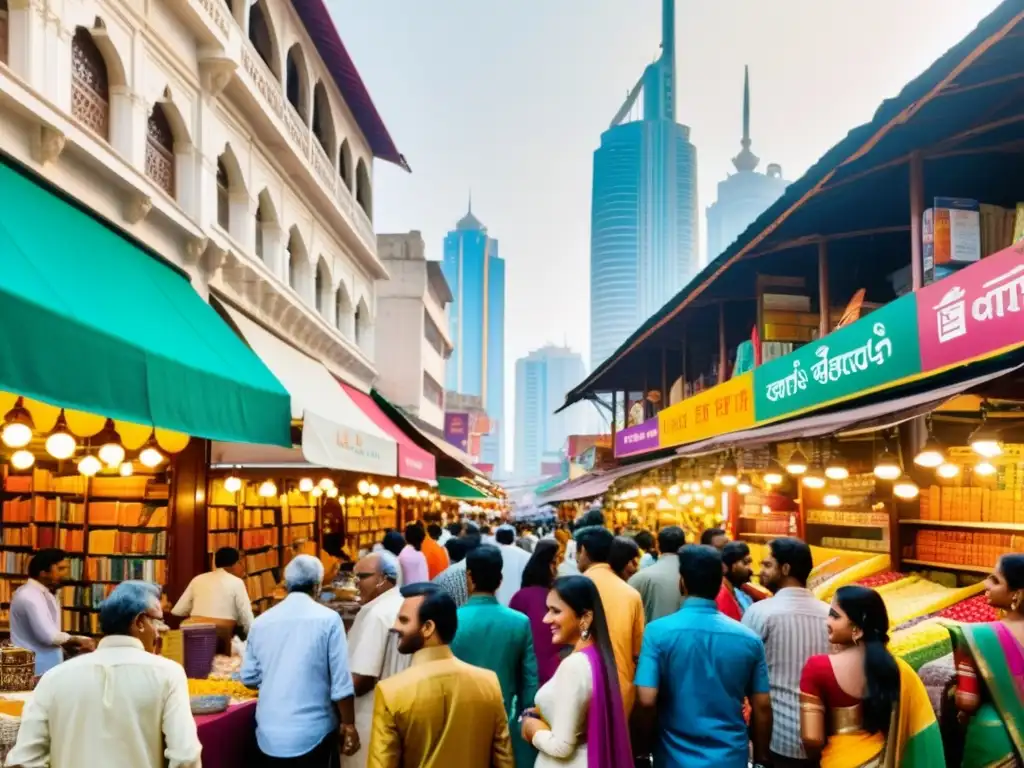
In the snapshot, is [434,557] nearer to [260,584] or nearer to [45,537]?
[260,584]

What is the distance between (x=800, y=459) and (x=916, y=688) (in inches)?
235

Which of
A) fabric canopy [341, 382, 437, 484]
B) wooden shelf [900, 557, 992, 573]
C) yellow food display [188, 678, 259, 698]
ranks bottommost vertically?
yellow food display [188, 678, 259, 698]

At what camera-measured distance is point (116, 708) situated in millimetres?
4195

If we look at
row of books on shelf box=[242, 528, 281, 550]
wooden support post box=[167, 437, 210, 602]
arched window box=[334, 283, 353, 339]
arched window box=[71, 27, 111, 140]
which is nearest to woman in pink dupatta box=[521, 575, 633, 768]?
arched window box=[71, 27, 111, 140]

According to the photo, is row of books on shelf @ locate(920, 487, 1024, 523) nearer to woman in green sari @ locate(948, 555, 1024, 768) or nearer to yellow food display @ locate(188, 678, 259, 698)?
woman in green sari @ locate(948, 555, 1024, 768)

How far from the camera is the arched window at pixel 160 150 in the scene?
11.8 meters

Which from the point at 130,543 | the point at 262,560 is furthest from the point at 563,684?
the point at 262,560

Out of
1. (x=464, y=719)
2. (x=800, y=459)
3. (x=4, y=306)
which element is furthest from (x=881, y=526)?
(x=4, y=306)

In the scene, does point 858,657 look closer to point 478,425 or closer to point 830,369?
point 830,369

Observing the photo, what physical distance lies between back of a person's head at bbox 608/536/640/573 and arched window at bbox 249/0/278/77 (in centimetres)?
1189

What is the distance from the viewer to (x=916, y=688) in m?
4.24

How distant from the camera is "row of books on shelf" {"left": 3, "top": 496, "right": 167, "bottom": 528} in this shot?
12523 mm

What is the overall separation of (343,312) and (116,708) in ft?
60.9

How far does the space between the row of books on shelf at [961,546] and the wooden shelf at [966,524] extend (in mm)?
61
